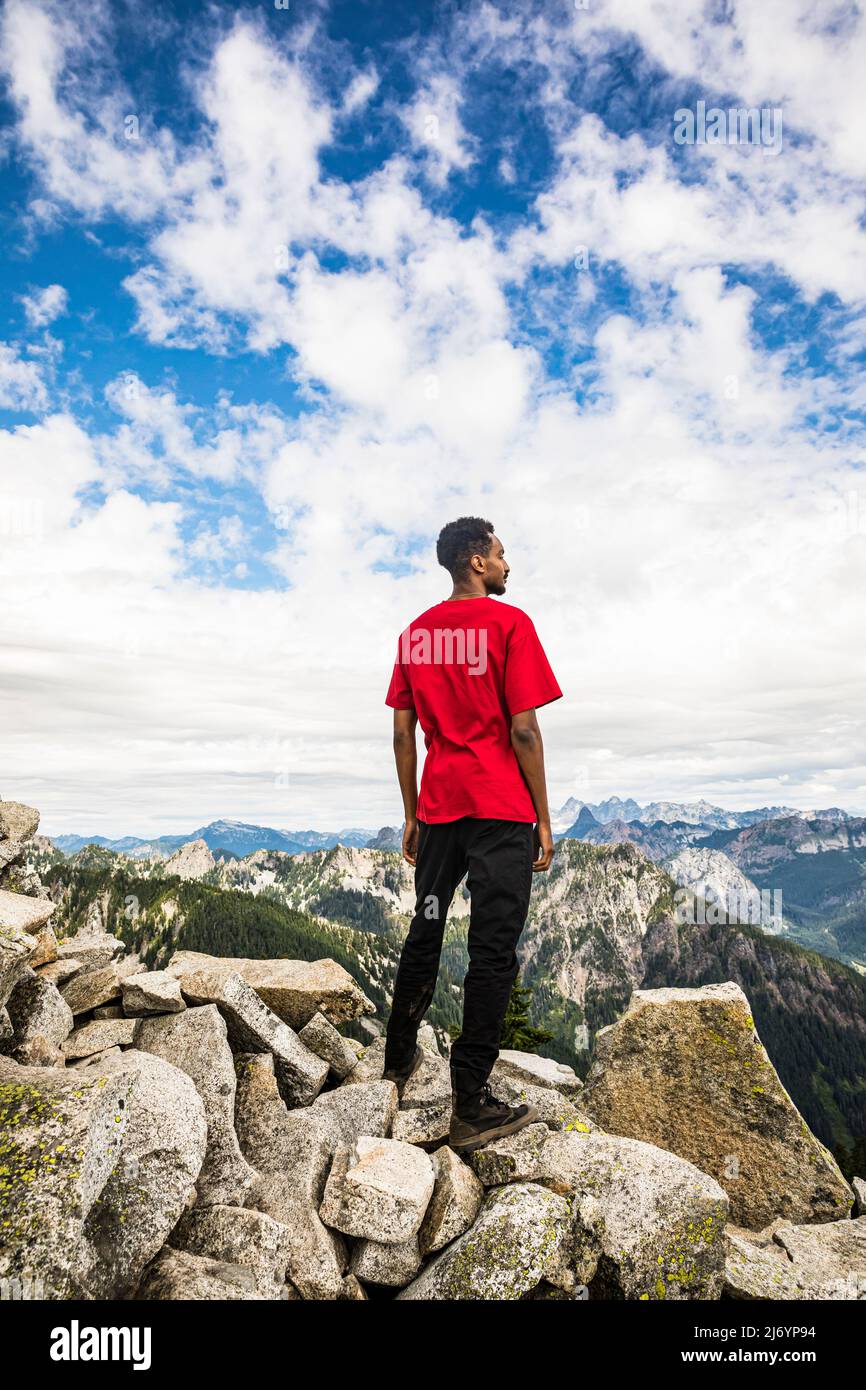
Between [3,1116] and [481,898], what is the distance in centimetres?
435

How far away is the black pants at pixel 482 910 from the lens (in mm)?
6625

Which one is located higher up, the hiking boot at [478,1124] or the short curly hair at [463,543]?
the short curly hair at [463,543]

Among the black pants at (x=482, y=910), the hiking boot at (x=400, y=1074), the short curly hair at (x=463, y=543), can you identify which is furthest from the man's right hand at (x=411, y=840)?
the short curly hair at (x=463, y=543)

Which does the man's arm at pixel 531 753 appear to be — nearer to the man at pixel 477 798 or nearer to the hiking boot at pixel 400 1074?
the man at pixel 477 798

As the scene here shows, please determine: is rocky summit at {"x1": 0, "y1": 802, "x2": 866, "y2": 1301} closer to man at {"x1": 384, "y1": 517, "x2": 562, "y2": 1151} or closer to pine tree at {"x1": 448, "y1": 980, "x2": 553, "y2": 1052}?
man at {"x1": 384, "y1": 517, "x2": 562, "y2": 1151}

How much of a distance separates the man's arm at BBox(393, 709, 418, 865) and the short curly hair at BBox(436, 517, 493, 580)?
192cm

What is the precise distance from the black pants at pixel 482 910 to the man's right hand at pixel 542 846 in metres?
0.38

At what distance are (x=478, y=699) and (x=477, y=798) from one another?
3.64 ft

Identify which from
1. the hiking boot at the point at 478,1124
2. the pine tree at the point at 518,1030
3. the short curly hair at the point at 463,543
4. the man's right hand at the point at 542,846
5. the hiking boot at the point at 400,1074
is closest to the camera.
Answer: the hiking boot at the point at 478,1124
